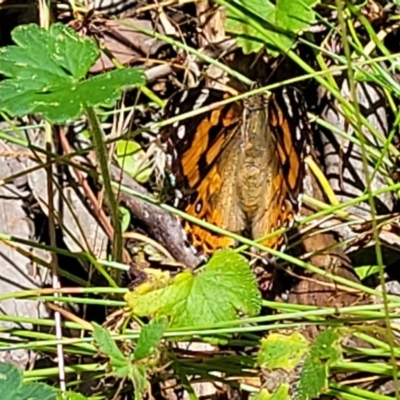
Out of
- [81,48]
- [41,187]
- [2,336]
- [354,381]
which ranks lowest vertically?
[354,381]

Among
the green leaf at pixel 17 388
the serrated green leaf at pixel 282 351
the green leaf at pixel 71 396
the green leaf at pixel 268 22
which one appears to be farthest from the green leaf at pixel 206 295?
the green leaf at pixel 268 22

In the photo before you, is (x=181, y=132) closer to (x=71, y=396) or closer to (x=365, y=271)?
(x=365, y=271)

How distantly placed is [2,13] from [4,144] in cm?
39

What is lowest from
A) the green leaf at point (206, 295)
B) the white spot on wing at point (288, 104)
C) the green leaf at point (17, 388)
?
the green leaf at point (17, 388)

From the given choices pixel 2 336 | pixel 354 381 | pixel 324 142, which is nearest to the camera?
pixel 354 381

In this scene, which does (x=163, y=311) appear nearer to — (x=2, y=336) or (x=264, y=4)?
(x=2, y=336)

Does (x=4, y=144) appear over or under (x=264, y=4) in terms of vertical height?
under

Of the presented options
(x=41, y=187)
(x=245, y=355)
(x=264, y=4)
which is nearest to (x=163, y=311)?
(x=245, y=355)

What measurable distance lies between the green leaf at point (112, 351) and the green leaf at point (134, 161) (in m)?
0.76

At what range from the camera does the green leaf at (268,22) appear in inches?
82.9

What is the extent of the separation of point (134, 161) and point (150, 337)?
831 millimetres

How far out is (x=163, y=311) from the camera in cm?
176

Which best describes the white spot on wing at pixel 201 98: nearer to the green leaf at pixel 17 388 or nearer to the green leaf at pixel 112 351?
the green leaf at pixel 112 351

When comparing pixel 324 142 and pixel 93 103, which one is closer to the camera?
pixel 93 103
